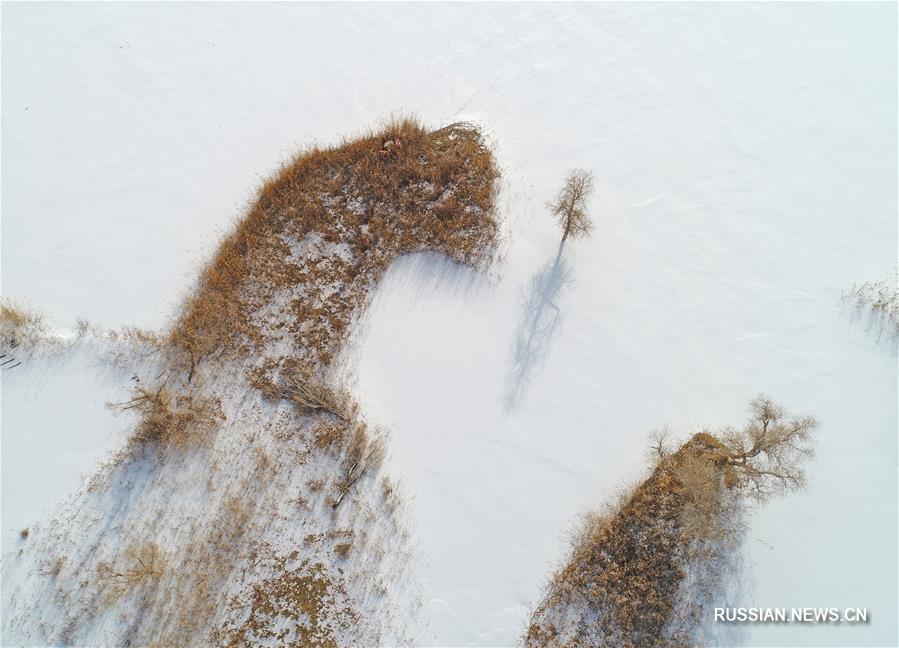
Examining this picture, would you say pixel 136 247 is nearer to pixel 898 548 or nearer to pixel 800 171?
pixel 800 171

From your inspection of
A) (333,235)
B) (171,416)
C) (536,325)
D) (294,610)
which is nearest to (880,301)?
(536,325)

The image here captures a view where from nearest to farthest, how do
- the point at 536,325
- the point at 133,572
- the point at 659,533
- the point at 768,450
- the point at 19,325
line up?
the point at 133,572 < the point at 768,450 < the point at 659,533 < the point at 19,325 < the point at 536,325

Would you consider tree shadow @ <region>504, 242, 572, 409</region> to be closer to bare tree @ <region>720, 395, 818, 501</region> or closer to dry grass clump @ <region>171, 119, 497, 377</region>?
dry grass clump @ <region>171, 119, 497, 377</region>

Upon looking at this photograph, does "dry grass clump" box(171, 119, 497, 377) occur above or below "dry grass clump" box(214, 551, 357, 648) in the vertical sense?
above

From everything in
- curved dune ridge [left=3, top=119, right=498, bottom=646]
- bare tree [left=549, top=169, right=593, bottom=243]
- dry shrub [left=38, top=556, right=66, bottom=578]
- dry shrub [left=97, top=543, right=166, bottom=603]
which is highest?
bare tree [left=549, top=169, right=593, bottom=243]

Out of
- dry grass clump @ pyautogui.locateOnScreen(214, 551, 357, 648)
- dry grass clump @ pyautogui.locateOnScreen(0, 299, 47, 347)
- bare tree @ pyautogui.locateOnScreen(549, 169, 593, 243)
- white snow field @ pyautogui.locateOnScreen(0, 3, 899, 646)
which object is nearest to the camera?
dry grass clump @ pyautogui.locateOnScreen(214, 551, 357, 648)

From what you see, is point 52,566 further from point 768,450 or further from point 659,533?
point 768,450

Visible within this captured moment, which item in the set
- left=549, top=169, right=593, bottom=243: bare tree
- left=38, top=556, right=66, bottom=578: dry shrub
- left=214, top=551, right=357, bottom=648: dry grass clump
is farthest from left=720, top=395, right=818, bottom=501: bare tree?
left=38, top=556, right=66, bottom=578: dry shrub

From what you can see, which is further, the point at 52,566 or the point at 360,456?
the point at 360,456
